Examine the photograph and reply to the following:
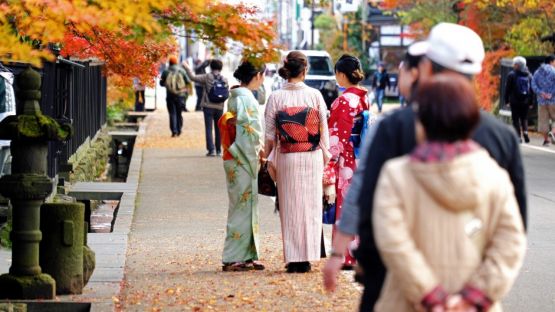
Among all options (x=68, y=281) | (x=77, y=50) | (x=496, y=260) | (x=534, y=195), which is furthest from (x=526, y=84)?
(x=496, y=260)

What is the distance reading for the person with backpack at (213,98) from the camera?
72.7ft

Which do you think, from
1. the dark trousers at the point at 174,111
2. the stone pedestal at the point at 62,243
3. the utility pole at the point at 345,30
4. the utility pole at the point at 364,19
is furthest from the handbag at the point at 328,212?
the utility pole at the point at 364,19

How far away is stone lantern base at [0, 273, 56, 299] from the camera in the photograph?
8.47 meters

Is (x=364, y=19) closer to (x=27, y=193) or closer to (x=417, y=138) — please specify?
(x=27, y=193)

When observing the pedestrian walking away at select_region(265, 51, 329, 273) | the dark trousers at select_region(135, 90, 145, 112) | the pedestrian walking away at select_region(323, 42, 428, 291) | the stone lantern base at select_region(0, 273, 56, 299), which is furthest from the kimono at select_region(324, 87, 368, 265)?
the dark trousers at select_region(135, 90, 145, 112)

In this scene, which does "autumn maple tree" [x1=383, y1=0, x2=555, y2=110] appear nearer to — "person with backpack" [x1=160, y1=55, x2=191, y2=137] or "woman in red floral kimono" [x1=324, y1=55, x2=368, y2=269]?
"person with backpack" [x1=160, y1=55, x2=191, y2=137]

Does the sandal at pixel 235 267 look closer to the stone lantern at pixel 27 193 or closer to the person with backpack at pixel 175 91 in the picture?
the stone lantern at pixel 27 193

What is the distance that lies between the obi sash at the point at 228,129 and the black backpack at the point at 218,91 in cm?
1160

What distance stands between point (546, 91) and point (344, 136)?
1621cm

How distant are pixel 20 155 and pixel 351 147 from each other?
A: 2922mm

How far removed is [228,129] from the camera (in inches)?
414

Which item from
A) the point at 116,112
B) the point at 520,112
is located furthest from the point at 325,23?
the point at 520,112

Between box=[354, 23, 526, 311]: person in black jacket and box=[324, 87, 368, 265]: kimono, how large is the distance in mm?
5219

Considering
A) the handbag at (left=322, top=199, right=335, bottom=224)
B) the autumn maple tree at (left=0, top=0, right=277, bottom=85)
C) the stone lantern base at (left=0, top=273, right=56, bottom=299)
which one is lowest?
the stone lantern base at (left=0, top=273, right=56, bottom=299)
